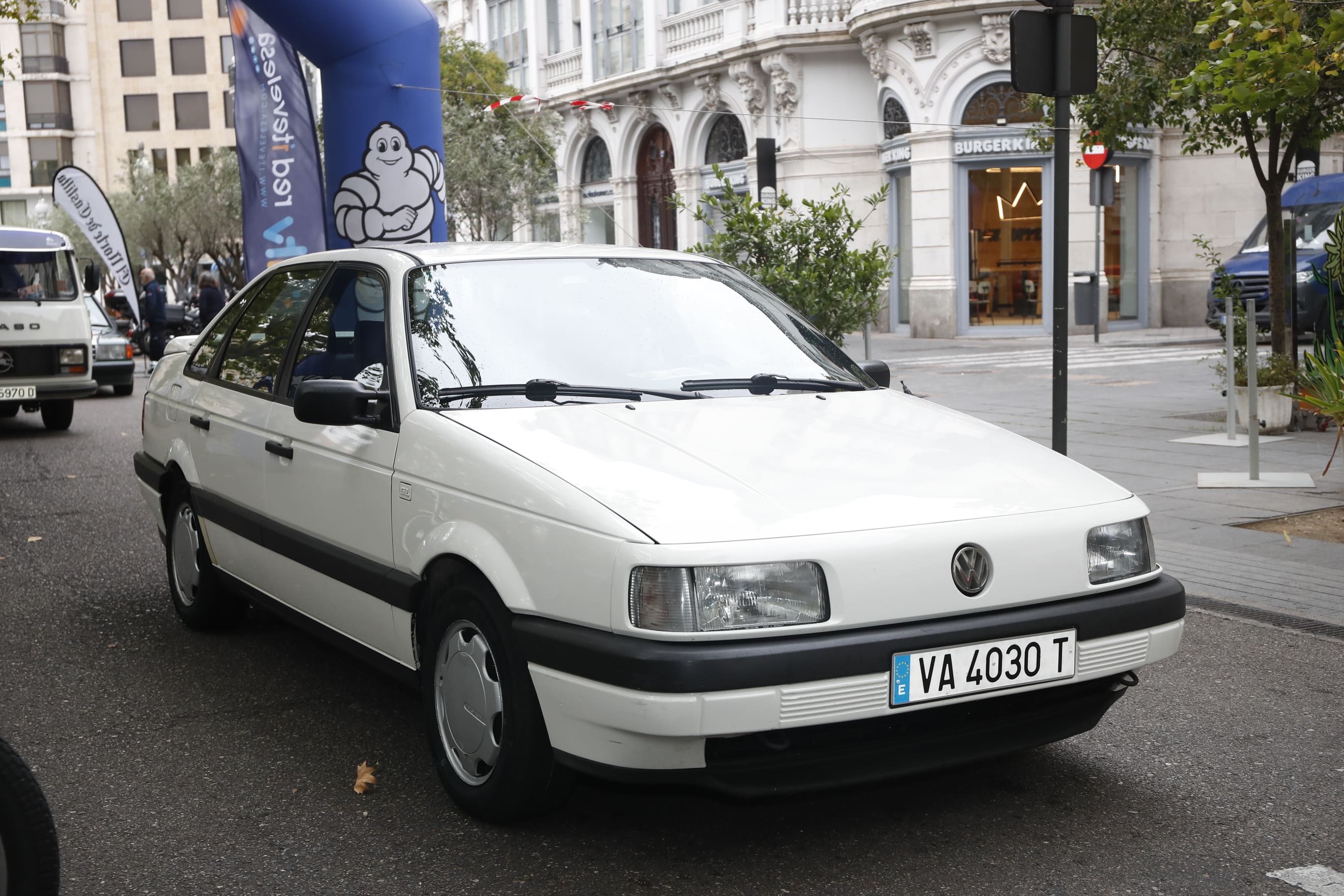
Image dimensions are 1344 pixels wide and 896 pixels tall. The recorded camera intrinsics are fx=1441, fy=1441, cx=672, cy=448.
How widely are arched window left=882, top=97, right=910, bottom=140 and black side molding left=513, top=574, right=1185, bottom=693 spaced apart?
26430mm

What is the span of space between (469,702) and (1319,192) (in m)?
20.4

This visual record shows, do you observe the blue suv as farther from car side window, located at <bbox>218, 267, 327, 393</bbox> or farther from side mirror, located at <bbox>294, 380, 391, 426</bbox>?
side mirror, located at <bbox>294, 380, 391, 426</bbox>

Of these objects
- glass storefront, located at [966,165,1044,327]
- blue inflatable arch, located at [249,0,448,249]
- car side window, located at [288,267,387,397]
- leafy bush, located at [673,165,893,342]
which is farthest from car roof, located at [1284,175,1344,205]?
car side window, located at [288,267,387,397]

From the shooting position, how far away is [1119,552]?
12.2 ft

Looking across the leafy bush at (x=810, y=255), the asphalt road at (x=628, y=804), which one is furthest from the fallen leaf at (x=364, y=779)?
the leafy bush at (x=810, y=255)

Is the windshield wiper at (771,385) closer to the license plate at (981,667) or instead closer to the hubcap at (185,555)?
the license plate at (981,667)

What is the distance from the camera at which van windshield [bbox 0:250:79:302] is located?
48.6 ft

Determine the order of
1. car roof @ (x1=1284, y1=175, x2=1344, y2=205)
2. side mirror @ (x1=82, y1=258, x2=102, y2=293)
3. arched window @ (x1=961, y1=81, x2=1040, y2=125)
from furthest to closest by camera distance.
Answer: arched window @ (x1=961, y1=81, x2=1040, y2=125) → car roof @ (x1=1284, y1=175, x2=1344, y2=205) → side mirror @ (x1=82, y1=258, x2=102, y2=293)

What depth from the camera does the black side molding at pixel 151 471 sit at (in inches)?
239

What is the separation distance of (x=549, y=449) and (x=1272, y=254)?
10.2 m

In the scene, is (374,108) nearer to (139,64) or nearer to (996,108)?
(996,108)

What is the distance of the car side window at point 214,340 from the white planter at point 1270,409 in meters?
8.69

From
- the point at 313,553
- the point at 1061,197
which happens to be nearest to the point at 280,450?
the point at 313,553

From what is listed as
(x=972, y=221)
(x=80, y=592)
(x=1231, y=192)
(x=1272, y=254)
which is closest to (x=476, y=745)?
(x=80, y=592)
